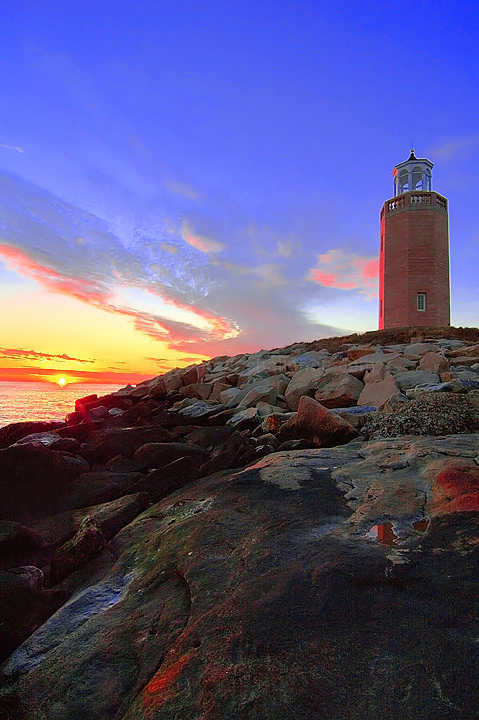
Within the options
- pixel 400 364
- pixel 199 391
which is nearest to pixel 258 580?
pixel 400 364

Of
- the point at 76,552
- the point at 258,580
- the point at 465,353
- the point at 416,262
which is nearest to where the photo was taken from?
the point at 258,580

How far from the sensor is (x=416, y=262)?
960 inches

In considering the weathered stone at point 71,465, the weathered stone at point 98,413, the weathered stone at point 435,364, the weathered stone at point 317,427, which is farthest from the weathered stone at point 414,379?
the weathered stone at point 98,413

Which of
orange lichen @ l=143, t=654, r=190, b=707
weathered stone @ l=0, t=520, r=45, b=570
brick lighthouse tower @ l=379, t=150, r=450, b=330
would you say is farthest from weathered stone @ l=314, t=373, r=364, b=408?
brick lighthouse tower @ l=379, t=150, r=450, b=330

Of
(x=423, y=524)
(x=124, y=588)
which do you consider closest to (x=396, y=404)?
(x=423, y=524)

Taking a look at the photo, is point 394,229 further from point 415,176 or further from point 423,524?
point 423,524

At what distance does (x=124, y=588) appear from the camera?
2.27m

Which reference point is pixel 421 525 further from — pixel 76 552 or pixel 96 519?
pixel 96 519

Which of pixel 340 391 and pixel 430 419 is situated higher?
pixel 340 391

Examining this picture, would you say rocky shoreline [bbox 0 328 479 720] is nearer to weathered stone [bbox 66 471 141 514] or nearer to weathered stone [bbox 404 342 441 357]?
weathered stone [bbox 66 471 141 514]

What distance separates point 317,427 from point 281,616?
2938mm

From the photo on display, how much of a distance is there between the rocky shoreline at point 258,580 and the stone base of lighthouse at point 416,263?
70.4 ft

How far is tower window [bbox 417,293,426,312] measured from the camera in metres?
24.0

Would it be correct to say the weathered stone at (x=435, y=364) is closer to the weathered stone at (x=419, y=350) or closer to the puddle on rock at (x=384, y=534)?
the weathered stone at (x=419, y=350)
